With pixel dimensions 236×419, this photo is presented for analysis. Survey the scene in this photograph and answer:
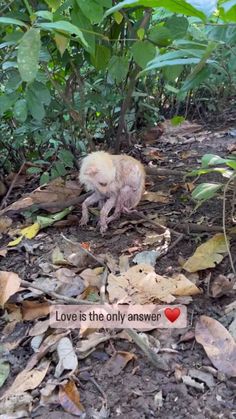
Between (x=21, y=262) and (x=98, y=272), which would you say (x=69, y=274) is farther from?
(x=21, y=262)

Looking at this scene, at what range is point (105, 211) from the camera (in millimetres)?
2783

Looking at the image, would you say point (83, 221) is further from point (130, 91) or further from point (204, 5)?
point (204, 5)

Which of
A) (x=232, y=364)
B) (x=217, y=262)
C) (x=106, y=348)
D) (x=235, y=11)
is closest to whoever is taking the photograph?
(x=235, y=11)

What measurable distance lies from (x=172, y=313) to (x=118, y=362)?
327mm

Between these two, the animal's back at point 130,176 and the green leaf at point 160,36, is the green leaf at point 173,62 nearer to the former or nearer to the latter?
the green leaf at point 160,36

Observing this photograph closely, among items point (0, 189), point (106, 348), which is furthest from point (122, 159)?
point (106, 348)

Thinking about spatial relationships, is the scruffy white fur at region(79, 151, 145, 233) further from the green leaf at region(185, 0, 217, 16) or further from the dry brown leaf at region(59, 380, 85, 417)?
the green leaf at region(185, 0, 217, 16)

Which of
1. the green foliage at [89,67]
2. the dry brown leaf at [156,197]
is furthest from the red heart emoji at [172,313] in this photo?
the dry brown leaf at [156,197]

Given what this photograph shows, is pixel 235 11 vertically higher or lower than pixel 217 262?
higher

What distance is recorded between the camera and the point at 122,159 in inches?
113

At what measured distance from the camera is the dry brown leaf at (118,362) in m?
1.75

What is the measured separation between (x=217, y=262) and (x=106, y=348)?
681mm

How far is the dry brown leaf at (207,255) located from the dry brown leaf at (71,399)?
792mm

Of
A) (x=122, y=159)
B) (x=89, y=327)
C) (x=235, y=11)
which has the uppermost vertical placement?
(x=235, y=11)
